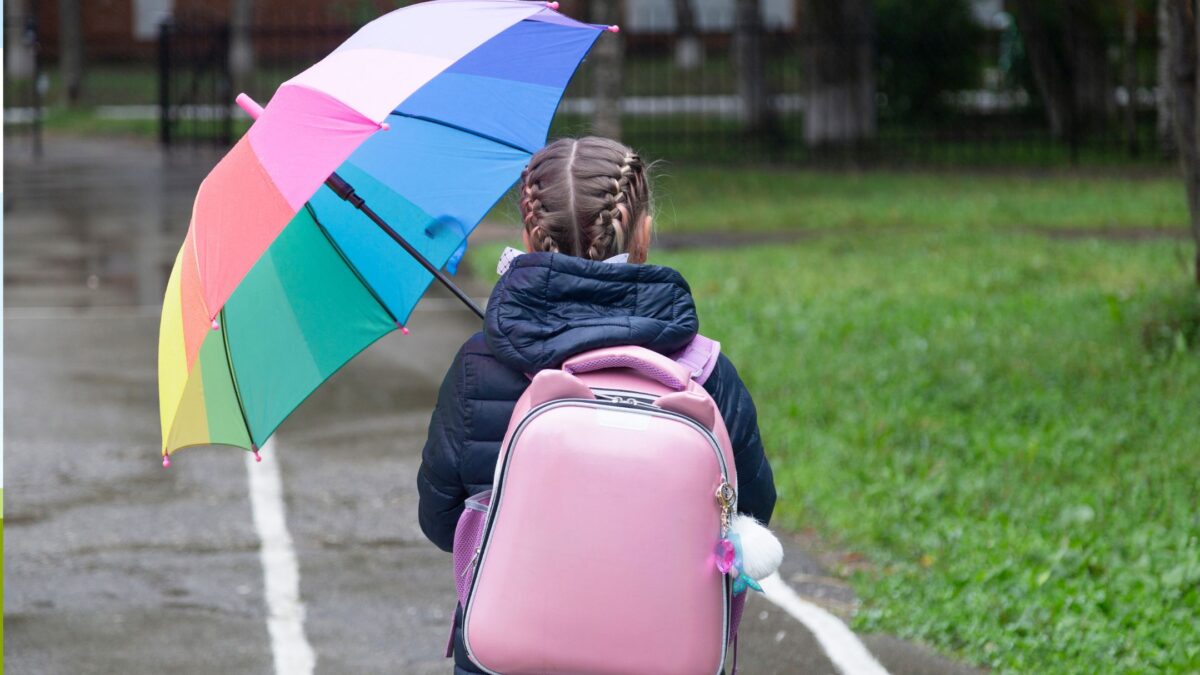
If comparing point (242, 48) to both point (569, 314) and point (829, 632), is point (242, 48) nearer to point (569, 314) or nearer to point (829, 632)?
point (829, 632)

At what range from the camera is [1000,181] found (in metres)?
19.4

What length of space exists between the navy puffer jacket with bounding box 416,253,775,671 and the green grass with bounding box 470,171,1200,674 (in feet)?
7.97

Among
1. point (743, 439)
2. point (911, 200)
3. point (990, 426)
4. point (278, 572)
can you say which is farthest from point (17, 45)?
point (743, 439)

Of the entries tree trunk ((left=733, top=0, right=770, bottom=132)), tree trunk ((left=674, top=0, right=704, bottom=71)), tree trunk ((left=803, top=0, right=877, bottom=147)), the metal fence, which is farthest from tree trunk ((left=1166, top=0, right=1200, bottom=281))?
tree trunk ((left=674, top=0, right=704, bottom=71))

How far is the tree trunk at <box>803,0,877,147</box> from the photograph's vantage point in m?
23.5

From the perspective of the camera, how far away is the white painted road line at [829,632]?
15.2 ft

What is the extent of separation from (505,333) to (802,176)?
1845cm

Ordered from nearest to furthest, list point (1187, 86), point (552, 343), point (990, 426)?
point (552, 343), point (990, 426), point (1187, 86)

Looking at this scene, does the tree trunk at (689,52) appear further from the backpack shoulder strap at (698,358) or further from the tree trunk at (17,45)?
the backpack shoulder strap at (698,358)

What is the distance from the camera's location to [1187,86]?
8.10 metres

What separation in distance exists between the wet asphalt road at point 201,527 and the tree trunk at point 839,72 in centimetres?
1420

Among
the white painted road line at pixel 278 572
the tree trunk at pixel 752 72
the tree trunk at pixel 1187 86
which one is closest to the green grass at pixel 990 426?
the tree trunk at pixel 1187 86

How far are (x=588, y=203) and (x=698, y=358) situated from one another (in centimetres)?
31

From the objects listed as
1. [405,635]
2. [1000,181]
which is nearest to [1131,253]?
[1000,181]
